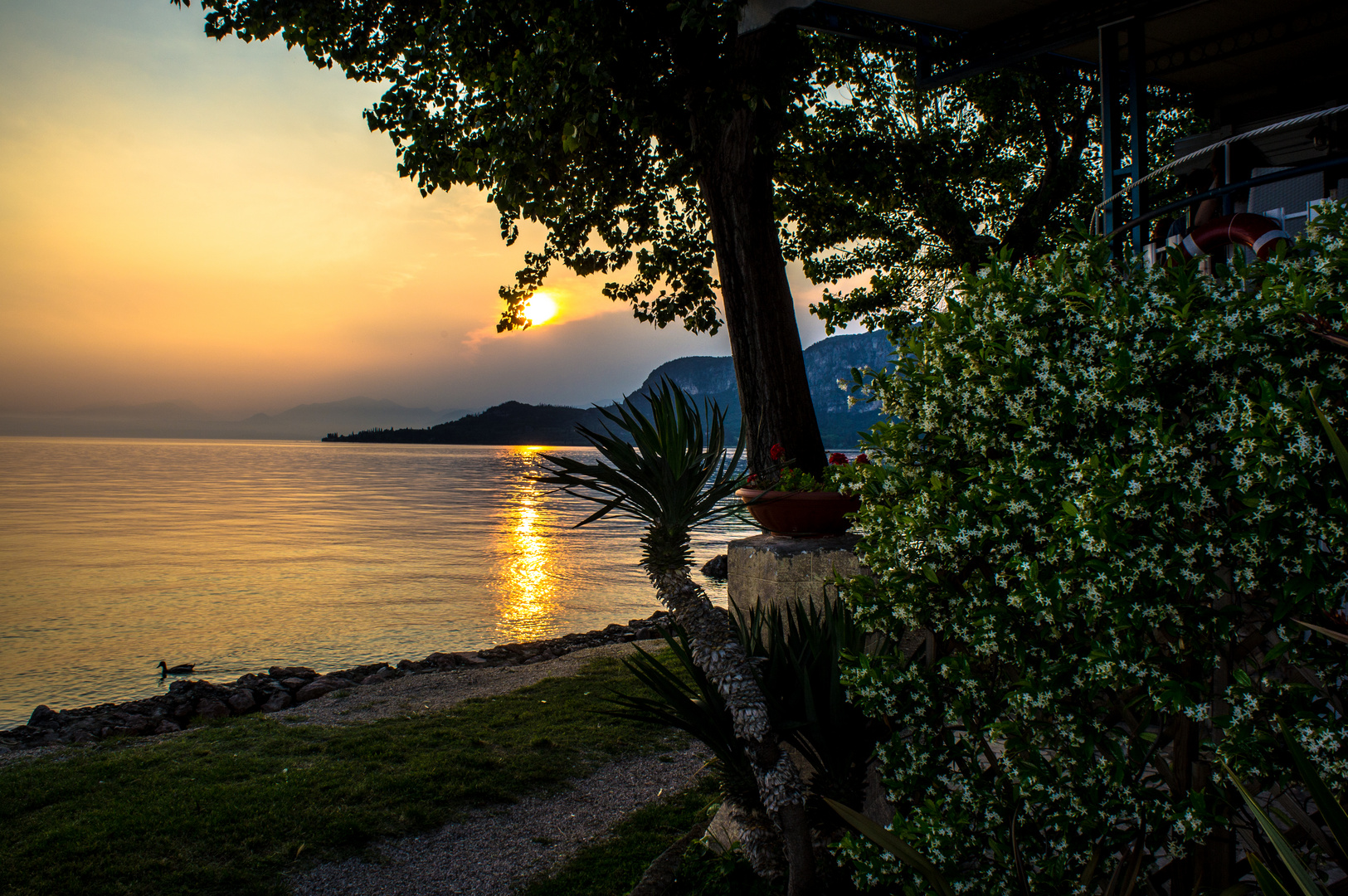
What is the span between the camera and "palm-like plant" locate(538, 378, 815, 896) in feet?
9.54

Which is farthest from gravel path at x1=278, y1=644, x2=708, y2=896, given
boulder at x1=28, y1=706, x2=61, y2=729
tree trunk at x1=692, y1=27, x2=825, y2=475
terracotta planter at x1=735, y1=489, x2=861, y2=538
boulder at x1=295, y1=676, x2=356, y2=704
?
boulder at x1=28, y1=706, x2=61, y2=729

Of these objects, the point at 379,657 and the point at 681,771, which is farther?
the point at 379,657

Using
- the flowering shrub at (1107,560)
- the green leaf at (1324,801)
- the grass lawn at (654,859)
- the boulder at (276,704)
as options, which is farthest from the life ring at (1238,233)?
the boulder at (276,704)

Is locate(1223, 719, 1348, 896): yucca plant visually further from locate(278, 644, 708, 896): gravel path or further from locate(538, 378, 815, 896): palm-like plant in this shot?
locate(278, 644, 708, 896): gravel path

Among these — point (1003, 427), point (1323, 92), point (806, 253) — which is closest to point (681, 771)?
point (1003, 427)

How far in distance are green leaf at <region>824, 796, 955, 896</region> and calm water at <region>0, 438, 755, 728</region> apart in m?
1.74

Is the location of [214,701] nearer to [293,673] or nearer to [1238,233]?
[293,673]

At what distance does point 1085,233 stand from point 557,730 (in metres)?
6.16

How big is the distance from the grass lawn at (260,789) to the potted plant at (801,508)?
290 centimetres

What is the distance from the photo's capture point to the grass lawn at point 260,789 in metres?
4.36

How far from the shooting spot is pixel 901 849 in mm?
2203

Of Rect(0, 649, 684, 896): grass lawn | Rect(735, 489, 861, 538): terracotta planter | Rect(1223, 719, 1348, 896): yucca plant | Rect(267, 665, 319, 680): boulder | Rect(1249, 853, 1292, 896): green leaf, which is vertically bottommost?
Rect(267, 665, 319, 680): boulder

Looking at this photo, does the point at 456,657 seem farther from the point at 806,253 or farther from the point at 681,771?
the point at 806,253

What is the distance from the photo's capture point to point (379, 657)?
40.9 ft
